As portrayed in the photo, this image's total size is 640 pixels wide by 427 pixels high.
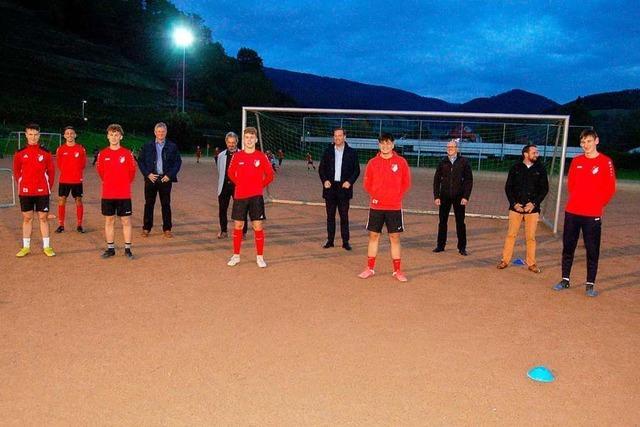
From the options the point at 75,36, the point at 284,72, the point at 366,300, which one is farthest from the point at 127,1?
the point at 366,300

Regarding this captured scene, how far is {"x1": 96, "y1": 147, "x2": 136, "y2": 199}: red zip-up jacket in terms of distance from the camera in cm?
694

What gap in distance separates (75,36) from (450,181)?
9137 cm

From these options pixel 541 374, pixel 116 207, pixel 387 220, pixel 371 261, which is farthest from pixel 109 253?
pixel 541 374

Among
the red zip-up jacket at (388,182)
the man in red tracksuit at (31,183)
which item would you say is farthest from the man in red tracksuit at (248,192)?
the man in red tracksuit at (31,183)

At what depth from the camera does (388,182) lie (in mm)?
6449

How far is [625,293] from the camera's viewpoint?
20.1 feet

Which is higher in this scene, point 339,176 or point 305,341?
point 339,176

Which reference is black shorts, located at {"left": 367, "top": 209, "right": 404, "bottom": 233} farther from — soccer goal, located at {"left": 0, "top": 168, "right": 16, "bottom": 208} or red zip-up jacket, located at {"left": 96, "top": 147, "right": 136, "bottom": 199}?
soccer goal, located at {"left": 0, "top": 168, "right": 16, "bottom": 208}

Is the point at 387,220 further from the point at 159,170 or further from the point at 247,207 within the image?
the point at 159,170

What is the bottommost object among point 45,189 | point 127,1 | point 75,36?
point 45,189

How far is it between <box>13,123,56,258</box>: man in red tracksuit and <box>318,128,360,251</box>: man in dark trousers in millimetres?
3944

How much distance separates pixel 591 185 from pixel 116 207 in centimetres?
591

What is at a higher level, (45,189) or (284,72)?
(284,72)

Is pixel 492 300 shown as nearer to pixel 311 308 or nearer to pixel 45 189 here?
pixel 311 308
